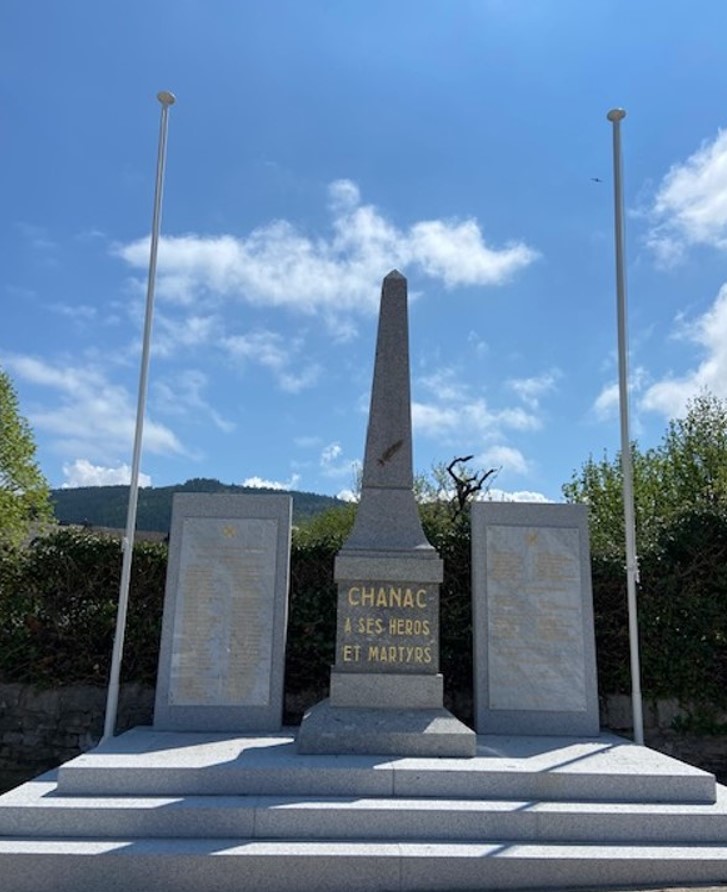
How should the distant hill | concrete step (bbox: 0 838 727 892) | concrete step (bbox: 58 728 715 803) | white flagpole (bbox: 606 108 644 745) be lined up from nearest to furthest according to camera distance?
concrete step (bbox: 0 838 727 892)
concrete step (bbox: 58 728 715 803)
white flagpole (bbox: 606 108 644 745)
the distant hill

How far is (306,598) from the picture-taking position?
824cm

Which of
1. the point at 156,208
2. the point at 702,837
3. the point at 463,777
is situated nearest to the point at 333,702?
the point at 463,777

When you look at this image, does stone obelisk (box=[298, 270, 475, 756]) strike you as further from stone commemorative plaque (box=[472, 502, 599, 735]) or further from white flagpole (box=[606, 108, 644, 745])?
white flagpole (box=[606, 108, 644, 745])

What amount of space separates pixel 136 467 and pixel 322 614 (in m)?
2.74

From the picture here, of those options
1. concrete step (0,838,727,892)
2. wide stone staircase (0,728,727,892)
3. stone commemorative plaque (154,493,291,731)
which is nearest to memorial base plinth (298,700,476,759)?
wide stone staircase (0,728,727,892)

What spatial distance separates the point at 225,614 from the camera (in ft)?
24.8

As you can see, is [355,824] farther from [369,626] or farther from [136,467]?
[136,467]

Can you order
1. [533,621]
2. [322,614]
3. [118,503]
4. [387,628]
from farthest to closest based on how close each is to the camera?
1. [118,503]
2. [322,614]
3. [533,621]
4. [387,628]

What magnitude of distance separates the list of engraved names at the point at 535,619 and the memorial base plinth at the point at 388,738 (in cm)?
181

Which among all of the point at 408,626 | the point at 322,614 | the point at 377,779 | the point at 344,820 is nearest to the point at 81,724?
the point at 322,614

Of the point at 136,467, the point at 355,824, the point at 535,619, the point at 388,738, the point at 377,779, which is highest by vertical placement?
the point at 136,467

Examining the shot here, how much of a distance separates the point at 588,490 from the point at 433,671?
76.2 ft


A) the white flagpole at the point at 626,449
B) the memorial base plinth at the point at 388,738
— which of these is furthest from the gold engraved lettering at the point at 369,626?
the white flagpole at the point at 626,449

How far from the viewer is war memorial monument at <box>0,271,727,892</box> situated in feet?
14.3
